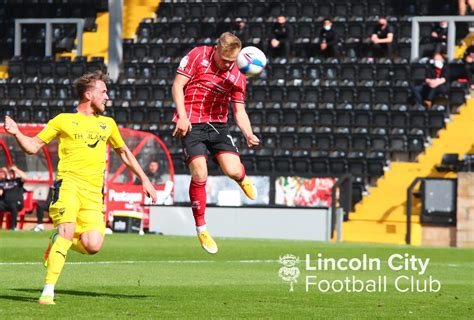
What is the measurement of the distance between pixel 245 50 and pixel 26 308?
383 centimetres

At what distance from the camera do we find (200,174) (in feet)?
38.1

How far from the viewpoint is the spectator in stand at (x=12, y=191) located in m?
25.3

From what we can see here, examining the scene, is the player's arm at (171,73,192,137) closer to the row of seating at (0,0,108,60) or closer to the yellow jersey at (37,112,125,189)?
the yellow jersey at (37,112,125,189)

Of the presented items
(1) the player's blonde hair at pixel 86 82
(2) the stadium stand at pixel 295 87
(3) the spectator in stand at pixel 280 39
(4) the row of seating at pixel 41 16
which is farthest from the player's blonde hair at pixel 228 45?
(4) the row of seating at pixel 41 16

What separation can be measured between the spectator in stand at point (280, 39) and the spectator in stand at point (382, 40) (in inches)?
90.2

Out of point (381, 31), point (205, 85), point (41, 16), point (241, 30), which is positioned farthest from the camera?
point (41, 16)

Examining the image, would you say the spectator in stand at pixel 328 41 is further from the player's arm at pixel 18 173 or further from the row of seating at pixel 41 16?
the player's arm at pixel 18 173

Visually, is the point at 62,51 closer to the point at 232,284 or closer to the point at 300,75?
the point at 300,75

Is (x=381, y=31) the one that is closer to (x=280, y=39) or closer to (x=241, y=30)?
(x=280, y=39)

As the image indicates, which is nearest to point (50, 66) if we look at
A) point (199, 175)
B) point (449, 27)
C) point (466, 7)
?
point (449, 27)

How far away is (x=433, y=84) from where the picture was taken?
2916 centimetres

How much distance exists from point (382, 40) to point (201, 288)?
19.7 m

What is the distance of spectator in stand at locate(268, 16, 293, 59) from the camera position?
1244 inches

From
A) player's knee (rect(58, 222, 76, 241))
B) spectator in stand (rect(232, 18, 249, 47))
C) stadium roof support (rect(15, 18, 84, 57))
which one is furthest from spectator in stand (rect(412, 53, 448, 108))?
player's knee (rect(58, 222, 76, 241))
